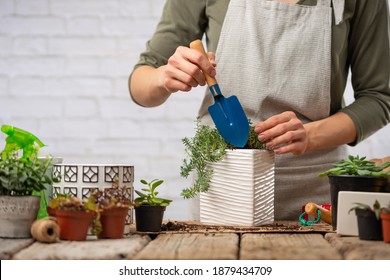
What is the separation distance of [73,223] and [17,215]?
0.35ft

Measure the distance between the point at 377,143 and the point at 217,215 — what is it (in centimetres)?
171

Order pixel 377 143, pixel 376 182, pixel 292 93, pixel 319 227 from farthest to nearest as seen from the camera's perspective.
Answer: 1. pixel 377 143
2. pixel 292 93
3. pixel 319 227
4. pixel 376 182

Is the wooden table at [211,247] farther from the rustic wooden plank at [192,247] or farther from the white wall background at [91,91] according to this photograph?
the white wall background at [91,91]

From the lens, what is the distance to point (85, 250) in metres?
1.14

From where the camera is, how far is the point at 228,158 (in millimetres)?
1533

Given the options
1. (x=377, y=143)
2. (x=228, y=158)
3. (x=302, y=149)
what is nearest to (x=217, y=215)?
(x=228, y=158)

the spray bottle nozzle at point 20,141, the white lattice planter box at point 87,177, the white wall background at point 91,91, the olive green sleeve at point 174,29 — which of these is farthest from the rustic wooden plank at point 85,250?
the white wall background at point 91,91

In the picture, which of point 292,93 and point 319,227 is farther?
point 292,93

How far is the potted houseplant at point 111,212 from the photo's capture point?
4.18ft

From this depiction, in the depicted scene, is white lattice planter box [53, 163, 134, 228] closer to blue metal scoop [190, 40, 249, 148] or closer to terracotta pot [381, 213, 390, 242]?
blue metal scoop [190, 40, 249, 148]

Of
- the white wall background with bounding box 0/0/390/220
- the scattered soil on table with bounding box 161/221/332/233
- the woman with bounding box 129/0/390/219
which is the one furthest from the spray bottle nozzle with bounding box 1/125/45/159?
the white wall background with bounding box 0/0/390/220

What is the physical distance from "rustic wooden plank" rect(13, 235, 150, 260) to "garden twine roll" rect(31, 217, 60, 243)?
1 cm

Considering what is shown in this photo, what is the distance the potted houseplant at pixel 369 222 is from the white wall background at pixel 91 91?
1867 millimetres

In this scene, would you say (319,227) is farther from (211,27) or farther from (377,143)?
(377,143)
